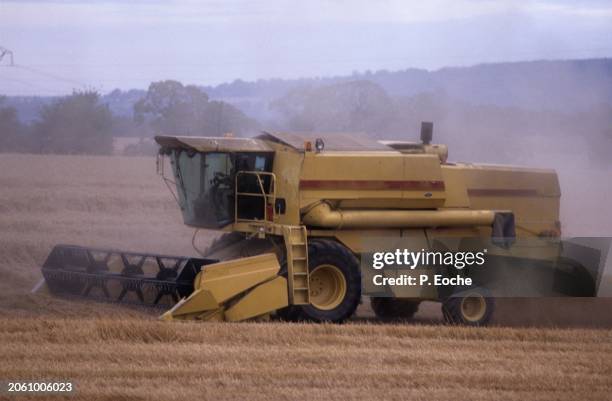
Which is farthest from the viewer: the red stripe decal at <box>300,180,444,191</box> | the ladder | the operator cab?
the operator cab

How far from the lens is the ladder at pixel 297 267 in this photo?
37.6ft

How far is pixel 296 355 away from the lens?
8.78 meters

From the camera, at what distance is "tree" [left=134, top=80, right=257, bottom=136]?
28484 mm

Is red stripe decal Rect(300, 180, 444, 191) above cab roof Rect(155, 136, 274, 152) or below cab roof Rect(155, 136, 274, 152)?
below

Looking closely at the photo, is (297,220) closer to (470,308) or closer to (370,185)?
(370,185)

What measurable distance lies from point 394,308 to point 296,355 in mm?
4807

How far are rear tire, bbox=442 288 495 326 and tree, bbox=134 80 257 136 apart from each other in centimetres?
1486

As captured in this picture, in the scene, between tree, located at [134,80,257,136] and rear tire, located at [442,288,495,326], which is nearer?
rear tire, located at [442,288,495,326]

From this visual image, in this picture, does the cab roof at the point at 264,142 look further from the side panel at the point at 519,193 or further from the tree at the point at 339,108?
the tree at the point at 339,108

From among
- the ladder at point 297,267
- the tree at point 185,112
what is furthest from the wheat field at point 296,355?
the tree at point 185,112

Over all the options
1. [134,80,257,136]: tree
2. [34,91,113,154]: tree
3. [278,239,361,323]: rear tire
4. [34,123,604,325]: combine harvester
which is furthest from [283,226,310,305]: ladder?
[34,91,113,154]: tree

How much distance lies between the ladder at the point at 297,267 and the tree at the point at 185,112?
1524cm

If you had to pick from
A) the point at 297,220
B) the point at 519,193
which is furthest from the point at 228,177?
the point at 519,193

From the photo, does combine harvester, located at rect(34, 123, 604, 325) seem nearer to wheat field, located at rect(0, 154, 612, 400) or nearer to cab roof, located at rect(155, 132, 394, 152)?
cab roof, located at rect(155, 132, 394, 152)
